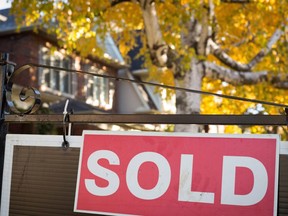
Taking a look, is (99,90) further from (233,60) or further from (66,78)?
(233,60)

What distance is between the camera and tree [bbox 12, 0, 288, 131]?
30.2ft

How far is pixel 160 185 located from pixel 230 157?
359mm

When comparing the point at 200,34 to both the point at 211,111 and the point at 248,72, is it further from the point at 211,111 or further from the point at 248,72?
the point at 211,111

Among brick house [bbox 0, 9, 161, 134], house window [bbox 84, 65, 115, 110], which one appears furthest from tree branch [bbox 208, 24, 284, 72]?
house window [bbox 84, 65, 115, 110]

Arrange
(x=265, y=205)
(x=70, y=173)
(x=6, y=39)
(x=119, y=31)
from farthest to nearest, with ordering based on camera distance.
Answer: (x=6, y=39)
(x=119, y=31)
(x=70, y=173)
(x=265, y=205)

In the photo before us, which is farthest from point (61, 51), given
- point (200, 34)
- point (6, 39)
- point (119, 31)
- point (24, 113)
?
point (24, 113)

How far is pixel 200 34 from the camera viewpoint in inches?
380

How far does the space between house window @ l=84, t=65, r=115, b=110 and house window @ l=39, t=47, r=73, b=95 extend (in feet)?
5.22

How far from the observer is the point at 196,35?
31.7 ft

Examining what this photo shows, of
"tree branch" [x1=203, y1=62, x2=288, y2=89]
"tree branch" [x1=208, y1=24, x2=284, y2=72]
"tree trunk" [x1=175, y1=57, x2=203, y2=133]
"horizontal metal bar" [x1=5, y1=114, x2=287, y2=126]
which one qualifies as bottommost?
"horizontal metal bar" [x1=5, y1=114, x2=287, y2=126]

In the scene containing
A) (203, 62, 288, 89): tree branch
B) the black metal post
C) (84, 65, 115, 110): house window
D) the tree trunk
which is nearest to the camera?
the black metal post

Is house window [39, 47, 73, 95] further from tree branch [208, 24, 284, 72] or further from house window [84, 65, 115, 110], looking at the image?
tree branch [208, 24, 284, 72]

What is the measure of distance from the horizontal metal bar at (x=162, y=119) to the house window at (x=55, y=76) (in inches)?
601

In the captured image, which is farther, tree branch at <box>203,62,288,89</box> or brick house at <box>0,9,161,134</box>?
brick house at <box>0,9,161,134</box>
